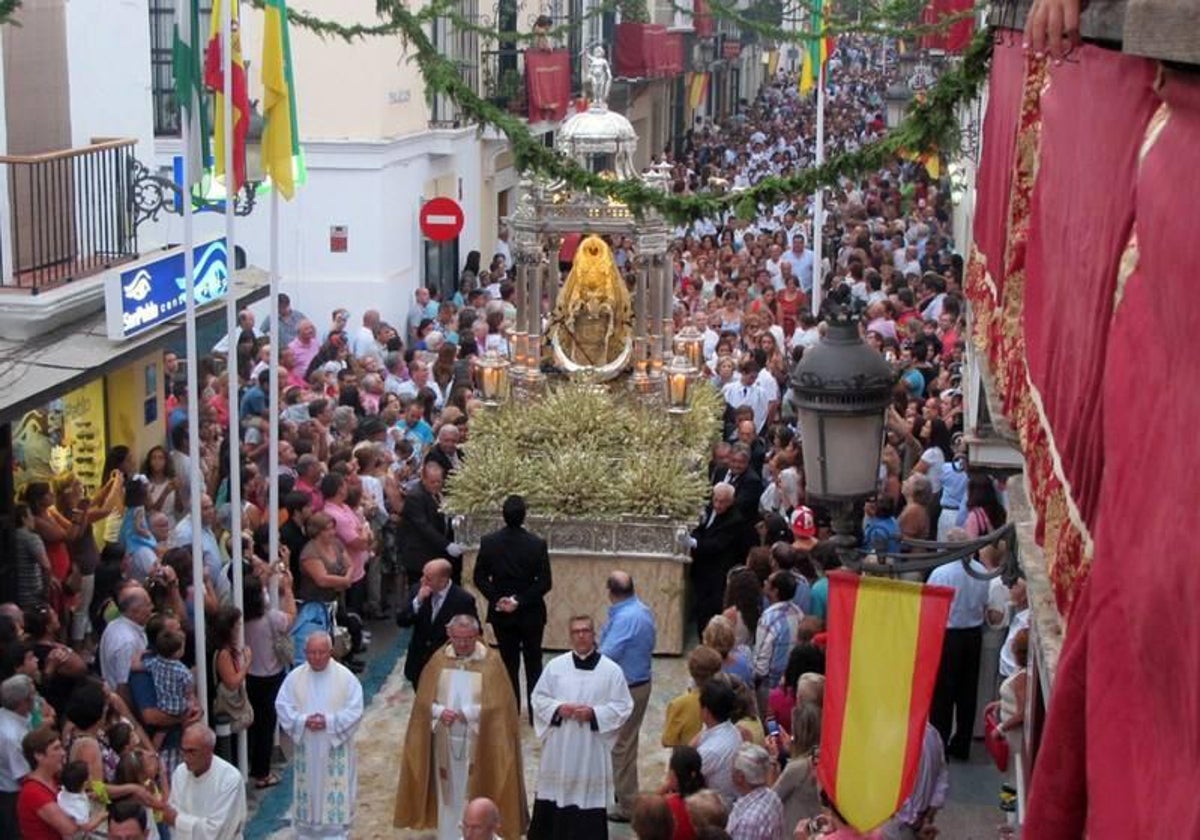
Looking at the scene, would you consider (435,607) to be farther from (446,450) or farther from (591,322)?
(591,322)

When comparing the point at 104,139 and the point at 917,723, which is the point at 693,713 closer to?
the point at 917,723

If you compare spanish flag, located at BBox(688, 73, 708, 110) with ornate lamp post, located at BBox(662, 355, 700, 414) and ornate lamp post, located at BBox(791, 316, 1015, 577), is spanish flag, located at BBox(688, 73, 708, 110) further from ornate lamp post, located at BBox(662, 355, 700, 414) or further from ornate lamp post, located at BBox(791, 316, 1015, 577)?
ornate lamp post, located at BBox(791, 316, 1015, 577)

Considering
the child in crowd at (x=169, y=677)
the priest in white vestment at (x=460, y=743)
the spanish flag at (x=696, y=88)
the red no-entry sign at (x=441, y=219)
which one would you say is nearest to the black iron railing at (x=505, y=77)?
the red no-entry sign at (x=441, y=219)

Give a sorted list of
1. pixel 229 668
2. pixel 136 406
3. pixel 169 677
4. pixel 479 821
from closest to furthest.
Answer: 1. pixel 479 821
2. pixel 169 677
3. pixel 229 668
4. pixel 136 406

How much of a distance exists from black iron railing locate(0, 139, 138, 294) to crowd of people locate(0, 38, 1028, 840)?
54.9 inches

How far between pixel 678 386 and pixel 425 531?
3.11 metres

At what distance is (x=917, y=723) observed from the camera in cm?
824

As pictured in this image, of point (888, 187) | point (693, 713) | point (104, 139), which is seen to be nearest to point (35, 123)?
point (104, 139)

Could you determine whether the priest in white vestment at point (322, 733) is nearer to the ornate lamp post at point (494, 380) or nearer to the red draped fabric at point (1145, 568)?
the ornate lamp post at point (494, 380)

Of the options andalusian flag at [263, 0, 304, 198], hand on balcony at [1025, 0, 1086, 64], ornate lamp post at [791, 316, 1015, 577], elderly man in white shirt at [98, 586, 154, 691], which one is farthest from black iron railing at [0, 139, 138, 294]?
hand on balcony at [1025, 0, 1086, 64]

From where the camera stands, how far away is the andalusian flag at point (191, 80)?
12.1 m

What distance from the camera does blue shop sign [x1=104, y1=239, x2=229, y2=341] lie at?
1376cm

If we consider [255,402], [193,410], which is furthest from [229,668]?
[255,402]

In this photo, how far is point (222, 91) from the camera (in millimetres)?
11906
